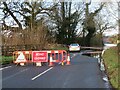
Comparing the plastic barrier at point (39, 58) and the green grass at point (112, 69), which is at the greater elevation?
the plastic barrier at point (39, 58)

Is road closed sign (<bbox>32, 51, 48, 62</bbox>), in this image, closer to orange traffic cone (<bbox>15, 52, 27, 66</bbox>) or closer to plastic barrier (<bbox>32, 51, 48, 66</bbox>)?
plastic barrier (<bbox>32, 51, 48, 66</bbox>)

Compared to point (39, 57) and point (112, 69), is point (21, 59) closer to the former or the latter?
point (39, 57)

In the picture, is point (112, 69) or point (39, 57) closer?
point (112, 69)

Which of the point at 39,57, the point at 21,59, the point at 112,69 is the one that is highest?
the point at 39,57

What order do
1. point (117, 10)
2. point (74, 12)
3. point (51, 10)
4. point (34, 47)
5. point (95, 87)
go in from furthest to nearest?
point (74, 12)
point (51, 10)
point (34, 47)
point (117, 10)
point (95, 87)

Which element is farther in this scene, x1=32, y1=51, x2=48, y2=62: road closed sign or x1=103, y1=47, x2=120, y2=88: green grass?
x1=32, y1=51, x2=48, y2=62: road closed sign

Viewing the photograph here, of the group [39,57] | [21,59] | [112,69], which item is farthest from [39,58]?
[112,69]

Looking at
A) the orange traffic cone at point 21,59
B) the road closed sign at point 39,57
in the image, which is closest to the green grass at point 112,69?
the road closed sign at point 39,57

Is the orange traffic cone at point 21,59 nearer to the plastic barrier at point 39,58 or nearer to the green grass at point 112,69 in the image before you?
the plastic barrier at point 39,58

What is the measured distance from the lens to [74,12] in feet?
219

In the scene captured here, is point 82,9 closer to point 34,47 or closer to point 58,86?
point 34,47

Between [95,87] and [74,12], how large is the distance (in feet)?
179

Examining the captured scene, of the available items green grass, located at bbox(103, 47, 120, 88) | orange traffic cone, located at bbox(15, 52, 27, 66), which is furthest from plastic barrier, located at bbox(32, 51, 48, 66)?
green grass, located at bbox(103, 47, 120, 88)

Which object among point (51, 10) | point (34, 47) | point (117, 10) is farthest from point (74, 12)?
point (117, 10)
